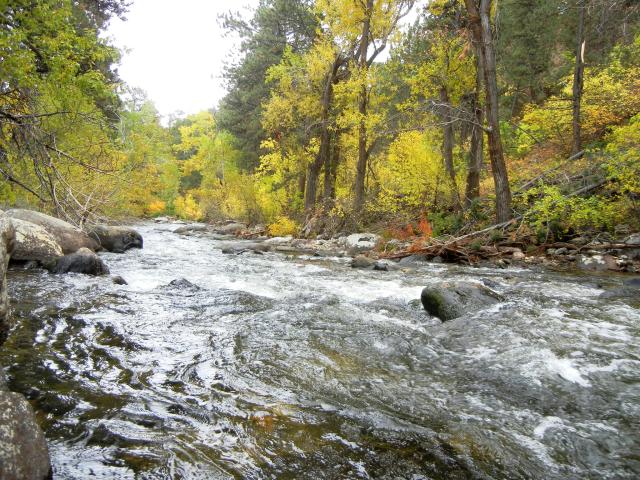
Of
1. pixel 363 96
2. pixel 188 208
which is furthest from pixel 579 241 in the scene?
pixel 188 208

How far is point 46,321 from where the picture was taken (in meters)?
4.83

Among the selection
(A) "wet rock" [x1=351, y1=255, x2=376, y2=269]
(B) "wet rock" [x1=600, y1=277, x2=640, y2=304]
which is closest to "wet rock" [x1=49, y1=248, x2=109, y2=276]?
(A) "wet rock" [x1=351, y1=255, x2=376, y2=269]

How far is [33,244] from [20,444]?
8.23 m

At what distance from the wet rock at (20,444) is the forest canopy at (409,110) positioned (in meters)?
1.79

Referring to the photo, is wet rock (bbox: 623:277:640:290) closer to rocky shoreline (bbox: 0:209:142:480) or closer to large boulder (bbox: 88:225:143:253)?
rocky shoreline (bbox: 0:209:142:480)

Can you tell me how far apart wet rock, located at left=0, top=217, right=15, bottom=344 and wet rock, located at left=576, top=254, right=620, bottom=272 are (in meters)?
9.98

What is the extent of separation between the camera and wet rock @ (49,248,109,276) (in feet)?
26.8

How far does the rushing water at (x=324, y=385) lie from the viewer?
2479mm

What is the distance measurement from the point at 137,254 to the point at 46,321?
315 inches

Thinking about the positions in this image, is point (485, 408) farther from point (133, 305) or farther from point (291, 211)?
point (291, 211)

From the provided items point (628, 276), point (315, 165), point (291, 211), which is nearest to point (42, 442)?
point (628, 276)

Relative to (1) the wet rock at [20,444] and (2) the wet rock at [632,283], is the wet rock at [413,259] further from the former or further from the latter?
(1) the wet rock at [20,444]

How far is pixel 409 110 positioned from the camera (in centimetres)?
1438

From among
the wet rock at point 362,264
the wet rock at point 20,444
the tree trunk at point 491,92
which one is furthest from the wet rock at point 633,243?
the wet rock at point 20,444
